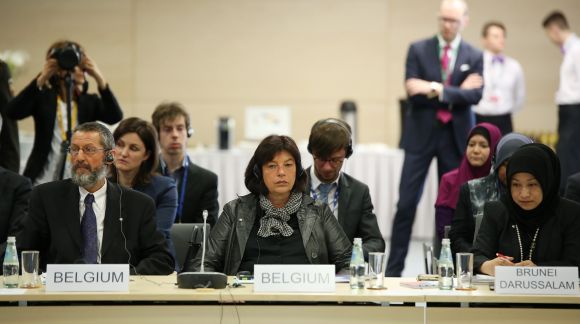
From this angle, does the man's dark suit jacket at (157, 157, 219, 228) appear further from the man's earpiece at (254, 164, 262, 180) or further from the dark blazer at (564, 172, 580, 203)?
the dark blazer at (564, 172, 580, 203)

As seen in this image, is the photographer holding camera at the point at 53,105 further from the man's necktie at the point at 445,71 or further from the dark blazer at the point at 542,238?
the dark blazer at the point at 542,238

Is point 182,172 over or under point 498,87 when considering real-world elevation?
under

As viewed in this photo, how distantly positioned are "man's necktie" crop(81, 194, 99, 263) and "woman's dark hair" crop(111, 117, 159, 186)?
33.6 inches

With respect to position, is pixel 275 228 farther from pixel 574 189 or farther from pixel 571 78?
pixel 571 78

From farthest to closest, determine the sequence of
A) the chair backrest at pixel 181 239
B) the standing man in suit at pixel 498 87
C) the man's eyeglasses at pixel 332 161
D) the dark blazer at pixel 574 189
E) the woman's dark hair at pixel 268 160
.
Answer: the standing man in suit at pixel 498 87
the dark blazer at pixel 574 189
the man's eyeglasses at pixel 332 161
the chair backrest at pixel 181 239
the woman's dark hair at pixel 268 160

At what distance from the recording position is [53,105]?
5.69 m

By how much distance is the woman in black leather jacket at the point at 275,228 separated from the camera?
13.6ft

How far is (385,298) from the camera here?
3.44 m

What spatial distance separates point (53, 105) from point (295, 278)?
8.99 ft

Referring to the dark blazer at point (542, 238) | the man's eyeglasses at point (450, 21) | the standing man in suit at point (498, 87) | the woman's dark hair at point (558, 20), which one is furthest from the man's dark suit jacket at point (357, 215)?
the woman's dark hair at point (558, 20)

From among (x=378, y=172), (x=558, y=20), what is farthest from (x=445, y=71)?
(x=378, y=172)

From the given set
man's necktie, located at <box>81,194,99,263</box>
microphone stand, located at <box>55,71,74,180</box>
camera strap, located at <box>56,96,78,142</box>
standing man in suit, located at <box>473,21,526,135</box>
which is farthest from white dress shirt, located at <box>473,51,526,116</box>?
man's necktie, located at <box>81,194,99,263</box>

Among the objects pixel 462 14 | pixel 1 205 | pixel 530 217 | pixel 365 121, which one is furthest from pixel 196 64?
pixel 530 217

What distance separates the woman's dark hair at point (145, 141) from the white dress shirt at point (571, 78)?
4.43 m
